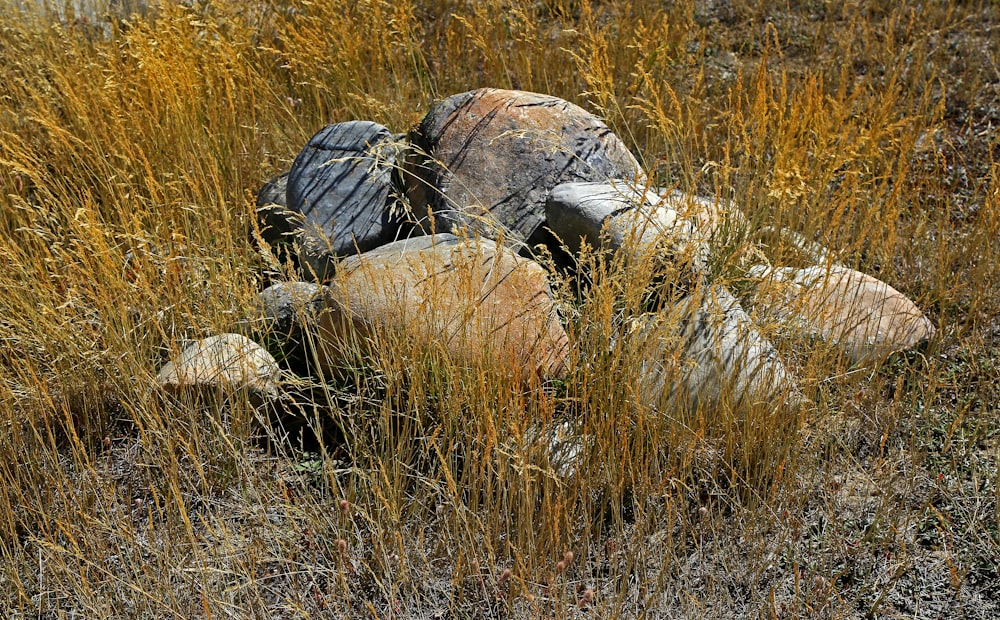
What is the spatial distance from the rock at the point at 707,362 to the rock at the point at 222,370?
1.13 m

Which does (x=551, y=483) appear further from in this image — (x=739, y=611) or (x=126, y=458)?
(x=126, y=458)

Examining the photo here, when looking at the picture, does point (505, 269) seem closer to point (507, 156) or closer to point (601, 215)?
point (601, 215)

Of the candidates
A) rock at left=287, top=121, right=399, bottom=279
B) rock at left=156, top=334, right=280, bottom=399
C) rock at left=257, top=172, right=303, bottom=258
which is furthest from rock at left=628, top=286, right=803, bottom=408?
rock at left=257, top=172, right=303, bottom=258

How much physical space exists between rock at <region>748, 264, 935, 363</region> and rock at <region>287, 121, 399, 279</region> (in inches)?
59.8

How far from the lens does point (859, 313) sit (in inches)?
109

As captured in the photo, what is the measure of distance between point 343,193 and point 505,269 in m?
1.05

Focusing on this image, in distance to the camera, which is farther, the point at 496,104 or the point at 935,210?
the point at 935,210

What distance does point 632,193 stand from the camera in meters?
3.15

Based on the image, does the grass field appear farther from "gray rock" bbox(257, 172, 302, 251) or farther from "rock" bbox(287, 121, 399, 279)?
"rock" bbox(287, 121, 399, 279)

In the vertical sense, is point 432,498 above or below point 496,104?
below

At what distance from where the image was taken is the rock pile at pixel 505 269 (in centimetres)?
241

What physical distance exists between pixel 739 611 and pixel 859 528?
497 millimetres

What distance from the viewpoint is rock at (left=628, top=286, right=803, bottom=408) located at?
2.30 meters

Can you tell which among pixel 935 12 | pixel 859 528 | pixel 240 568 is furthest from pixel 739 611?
pixel 935 12
